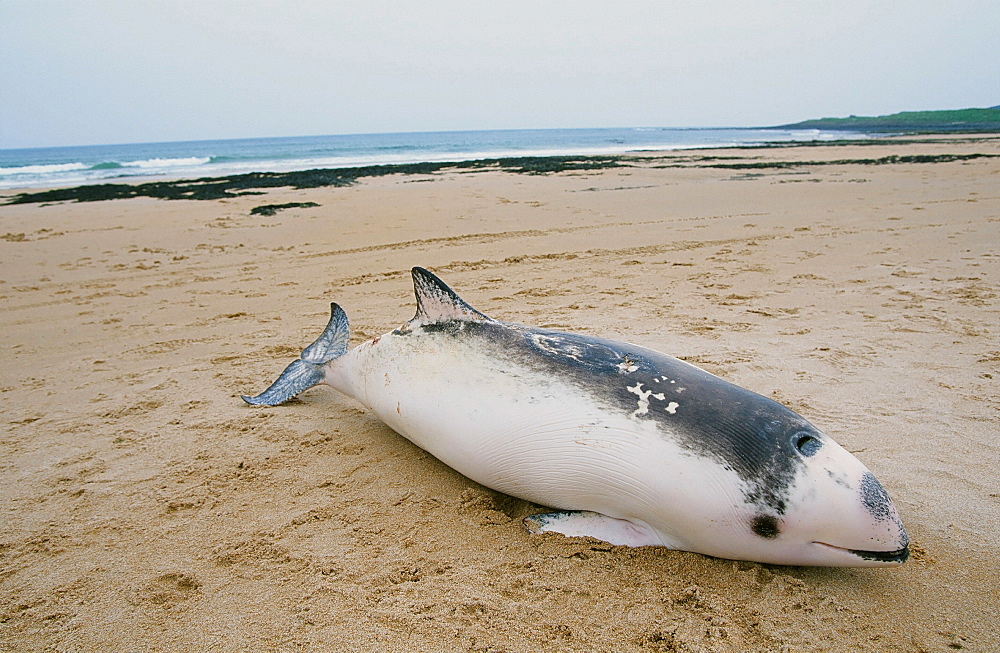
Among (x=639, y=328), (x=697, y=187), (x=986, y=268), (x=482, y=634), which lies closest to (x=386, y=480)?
(x=482, y=634)

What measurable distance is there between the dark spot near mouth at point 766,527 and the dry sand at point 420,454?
0.64ft

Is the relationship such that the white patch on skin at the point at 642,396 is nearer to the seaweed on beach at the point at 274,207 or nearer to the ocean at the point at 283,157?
the seaweed on beach at the point at 274,207

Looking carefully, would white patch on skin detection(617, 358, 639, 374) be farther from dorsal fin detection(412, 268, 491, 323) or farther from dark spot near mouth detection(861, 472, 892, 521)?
dark spot near mouth detection(861, 472, 892, 521)

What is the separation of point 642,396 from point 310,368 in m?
2.61

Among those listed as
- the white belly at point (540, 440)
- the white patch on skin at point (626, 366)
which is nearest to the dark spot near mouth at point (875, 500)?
the white belly at point (540, 440)

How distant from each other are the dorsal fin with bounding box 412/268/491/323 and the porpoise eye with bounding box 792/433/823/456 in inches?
63.2

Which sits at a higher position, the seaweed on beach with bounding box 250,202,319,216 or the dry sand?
the seaweed on beach with bounding box 250,202,319,216

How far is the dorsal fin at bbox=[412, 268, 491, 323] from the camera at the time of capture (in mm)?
3246

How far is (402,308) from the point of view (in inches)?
246

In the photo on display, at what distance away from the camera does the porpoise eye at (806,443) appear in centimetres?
240

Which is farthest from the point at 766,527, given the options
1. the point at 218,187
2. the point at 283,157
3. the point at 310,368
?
the point at 283,157

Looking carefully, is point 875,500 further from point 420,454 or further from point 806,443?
point 420,454

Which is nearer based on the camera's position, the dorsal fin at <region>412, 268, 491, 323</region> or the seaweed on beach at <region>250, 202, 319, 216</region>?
the dorsal fin at <region>412, 268, 491, 323</region>

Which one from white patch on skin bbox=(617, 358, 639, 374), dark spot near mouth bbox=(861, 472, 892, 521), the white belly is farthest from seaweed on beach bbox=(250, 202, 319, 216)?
dark spot near mouth bbox=(861, 472, 892, 521)
